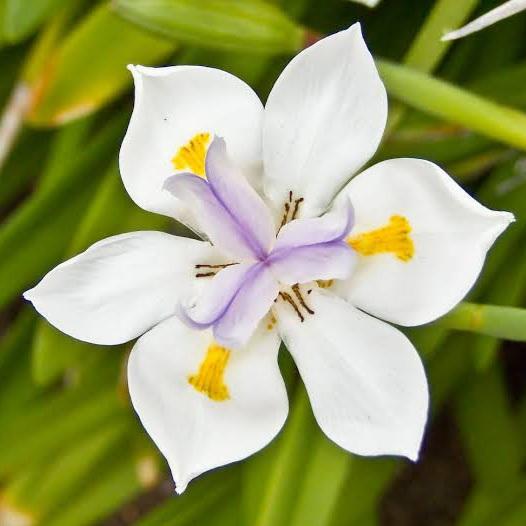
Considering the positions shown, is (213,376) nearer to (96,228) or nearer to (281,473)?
(281,473)

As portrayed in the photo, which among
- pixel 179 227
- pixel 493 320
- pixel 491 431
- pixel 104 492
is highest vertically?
pixel 493 320

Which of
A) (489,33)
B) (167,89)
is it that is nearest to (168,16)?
(167,89)

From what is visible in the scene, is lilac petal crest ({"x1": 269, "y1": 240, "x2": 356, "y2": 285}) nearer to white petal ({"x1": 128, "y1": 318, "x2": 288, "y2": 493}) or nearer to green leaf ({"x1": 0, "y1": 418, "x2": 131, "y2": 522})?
white petal ({"x1": 128, "y1": 318, "x2": 288, "y2": 493})

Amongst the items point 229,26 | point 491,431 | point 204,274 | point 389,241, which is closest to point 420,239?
point 389,241

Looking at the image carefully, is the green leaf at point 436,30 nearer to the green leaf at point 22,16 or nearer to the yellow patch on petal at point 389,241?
the yellow patch on petal at point 389,241

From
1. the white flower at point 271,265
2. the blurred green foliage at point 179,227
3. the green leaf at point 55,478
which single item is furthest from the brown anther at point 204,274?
the green leaf at point 55,478

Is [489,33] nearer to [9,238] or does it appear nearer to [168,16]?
[168,16]
